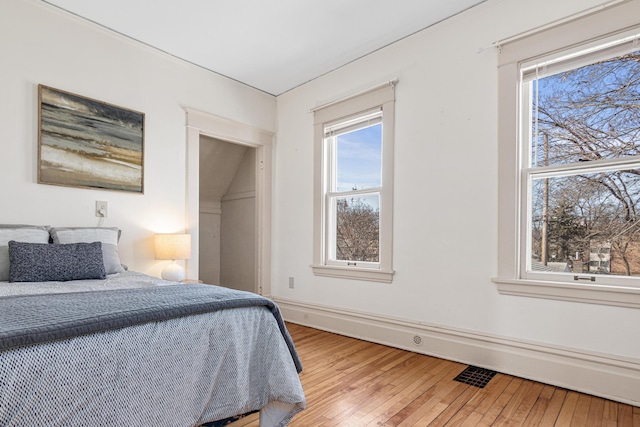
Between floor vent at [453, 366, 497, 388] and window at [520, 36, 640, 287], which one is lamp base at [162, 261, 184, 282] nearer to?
floor vent at [453, 366, 497, 388]

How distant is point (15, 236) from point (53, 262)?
1.25 ft

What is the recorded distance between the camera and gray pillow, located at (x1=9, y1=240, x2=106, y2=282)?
2088mm

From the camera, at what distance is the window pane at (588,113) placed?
2.17 metres

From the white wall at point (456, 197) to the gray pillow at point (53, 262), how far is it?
2.20m

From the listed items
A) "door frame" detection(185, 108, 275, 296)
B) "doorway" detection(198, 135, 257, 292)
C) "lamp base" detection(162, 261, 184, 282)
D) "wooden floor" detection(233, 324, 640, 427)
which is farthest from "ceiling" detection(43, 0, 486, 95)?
"wooden floor" detection(233, 324, 640, 427)

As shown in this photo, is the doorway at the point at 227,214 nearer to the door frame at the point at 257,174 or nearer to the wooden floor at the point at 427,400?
the door frame at the point at 257,174

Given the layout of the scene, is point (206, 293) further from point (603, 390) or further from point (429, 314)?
point (603, 390)

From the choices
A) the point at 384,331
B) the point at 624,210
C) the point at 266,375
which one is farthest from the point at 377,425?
the point at 624,210

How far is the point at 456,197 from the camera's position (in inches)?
108

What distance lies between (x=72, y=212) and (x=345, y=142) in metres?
2.58

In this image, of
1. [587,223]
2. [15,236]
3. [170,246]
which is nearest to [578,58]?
[587,223]

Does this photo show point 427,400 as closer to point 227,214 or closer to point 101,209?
point 101,209

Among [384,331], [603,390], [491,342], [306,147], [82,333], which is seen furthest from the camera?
[306,147]

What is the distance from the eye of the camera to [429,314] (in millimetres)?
2863
